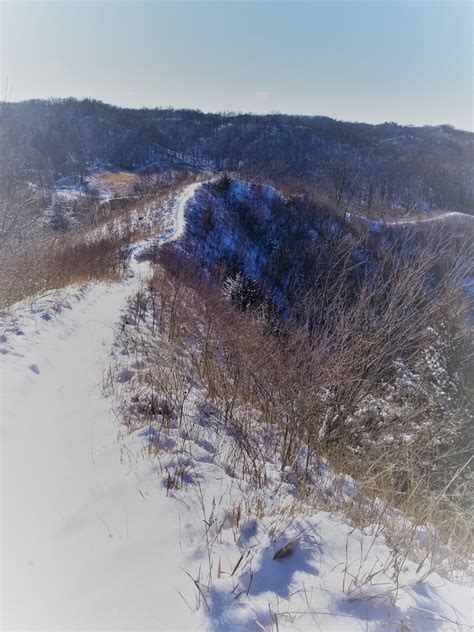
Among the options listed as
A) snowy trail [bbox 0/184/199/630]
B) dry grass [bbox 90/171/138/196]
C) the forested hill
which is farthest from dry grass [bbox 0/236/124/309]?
the forested hill

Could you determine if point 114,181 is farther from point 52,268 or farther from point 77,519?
point 77,519

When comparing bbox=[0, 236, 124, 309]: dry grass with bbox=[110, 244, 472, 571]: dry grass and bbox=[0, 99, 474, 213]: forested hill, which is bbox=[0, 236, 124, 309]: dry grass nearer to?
bbox=[110, 244, 472, 571]: dry grass

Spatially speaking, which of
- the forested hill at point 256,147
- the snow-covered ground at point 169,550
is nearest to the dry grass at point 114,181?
the forested hill at point 256,147

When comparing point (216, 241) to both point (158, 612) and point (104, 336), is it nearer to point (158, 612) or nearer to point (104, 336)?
point (104, 336)

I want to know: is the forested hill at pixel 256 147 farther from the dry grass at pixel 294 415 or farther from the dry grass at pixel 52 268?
the dry grass at pixel 294 415

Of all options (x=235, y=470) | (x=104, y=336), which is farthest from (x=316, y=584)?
(x=104, y=336)
